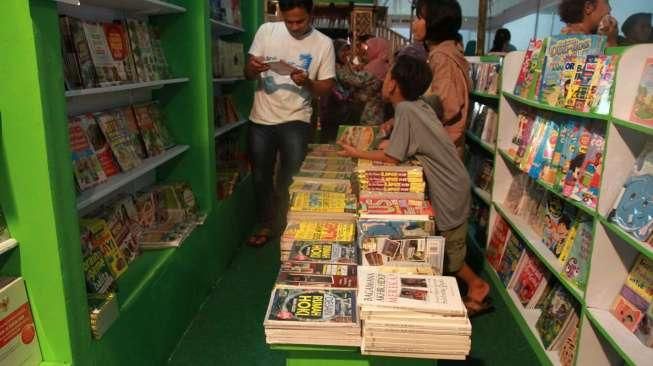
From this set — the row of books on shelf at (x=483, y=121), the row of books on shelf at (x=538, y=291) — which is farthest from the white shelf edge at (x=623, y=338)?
the row of books on shelf at (x=483, y=121)

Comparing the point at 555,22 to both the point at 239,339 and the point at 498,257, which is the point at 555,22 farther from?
the point at 239,339

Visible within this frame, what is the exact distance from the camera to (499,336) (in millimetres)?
2766

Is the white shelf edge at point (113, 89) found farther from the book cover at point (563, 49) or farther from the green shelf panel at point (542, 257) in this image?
the green shelf panel at point (542, 257)

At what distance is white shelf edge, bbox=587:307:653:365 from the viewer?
69.9 inches

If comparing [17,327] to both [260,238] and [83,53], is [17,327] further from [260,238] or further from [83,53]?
[260,238]

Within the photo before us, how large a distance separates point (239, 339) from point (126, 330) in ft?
2.48

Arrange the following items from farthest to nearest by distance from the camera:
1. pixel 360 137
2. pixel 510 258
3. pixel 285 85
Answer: pixel 285 85 → pixel 360 137 → pixel 510 258

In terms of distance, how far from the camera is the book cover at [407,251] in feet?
6.40

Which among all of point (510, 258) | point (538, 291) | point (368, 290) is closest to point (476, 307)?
point (538, 291)

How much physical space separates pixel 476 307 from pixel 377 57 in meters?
2.84

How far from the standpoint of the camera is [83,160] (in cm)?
208

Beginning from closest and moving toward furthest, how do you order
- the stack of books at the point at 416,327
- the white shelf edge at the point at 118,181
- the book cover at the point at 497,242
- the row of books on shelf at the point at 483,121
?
the stack of books at the point at 416,327
the white shelf edge at the point at 118,181
the book cover at the point at 497,242
the row of books on shelf at the point at 483,121

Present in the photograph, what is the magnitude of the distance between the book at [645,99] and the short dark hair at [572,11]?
5.24 feet

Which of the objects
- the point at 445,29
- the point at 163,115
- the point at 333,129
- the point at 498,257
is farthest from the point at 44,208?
the point at 333,129
